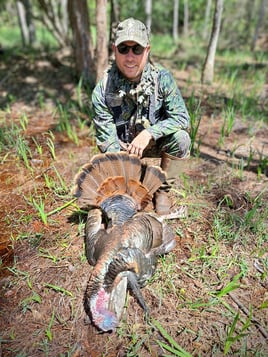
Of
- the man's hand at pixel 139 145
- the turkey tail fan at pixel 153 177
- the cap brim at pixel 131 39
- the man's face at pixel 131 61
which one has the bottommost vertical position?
the turkey tail fan at pixel 153 177

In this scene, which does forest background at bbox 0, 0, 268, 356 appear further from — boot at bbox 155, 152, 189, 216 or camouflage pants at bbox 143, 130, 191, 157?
camouflage pants at bbox 143, 130, 191, 157

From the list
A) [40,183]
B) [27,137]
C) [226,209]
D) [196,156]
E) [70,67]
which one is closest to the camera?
[226,209]

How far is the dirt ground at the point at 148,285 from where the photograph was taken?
5.98 feet

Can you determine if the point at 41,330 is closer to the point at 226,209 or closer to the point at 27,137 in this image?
the point at 226,209

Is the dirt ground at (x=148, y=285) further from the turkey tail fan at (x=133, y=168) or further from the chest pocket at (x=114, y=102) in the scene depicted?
the chest pocket at (x=114, y=102)

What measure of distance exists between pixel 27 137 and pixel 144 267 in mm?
2653

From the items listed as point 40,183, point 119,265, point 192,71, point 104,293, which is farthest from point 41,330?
point 192,71

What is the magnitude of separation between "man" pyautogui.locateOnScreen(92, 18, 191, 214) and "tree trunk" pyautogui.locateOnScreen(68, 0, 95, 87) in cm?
266

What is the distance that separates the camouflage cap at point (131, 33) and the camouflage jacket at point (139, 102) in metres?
0.25

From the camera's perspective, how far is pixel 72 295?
6.75 feet

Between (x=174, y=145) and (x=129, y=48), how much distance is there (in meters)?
0.83

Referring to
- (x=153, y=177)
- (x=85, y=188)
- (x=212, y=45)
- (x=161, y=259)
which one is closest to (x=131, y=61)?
(x=153, y=177)

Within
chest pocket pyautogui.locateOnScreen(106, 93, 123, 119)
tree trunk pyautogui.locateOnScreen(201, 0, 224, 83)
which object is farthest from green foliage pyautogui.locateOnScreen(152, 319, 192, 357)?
tree trunk pyautogui.locateOnScreen(201, 0, 224, 83)

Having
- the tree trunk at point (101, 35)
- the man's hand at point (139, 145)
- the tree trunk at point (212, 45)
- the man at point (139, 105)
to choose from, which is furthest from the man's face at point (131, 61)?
the tree trunk at point (212, 45)
